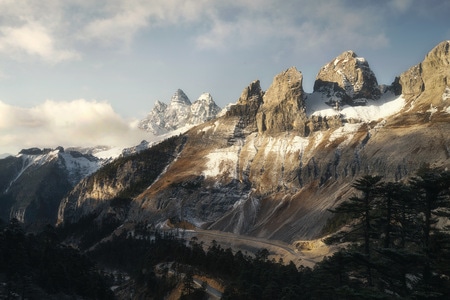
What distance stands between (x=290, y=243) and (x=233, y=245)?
20937 mm

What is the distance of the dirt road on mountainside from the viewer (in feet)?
436

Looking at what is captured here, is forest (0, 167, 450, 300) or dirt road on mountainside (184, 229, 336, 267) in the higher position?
forest (0, 167, 450, 300)

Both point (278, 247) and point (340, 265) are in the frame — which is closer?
point (340, 265)

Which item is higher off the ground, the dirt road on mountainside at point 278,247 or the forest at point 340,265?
the forest at point 340,265

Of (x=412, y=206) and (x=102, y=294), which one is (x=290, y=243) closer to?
(x=102, y=294)

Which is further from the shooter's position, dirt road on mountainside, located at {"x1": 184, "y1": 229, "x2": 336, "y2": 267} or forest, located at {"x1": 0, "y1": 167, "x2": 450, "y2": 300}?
dirt road on mountainside, located at {"x1": 184, "y1": 229, "x2": 336, "y2": 267}

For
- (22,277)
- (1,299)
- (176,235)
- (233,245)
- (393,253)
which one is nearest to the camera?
(393,253)

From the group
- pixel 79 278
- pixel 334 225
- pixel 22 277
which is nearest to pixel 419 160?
pixel 334 225

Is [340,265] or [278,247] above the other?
[340,265]

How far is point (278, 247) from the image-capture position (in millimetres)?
158500

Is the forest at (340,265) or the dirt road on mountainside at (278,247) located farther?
the dirt road on mountainside at (278,247)

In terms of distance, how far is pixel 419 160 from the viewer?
182m

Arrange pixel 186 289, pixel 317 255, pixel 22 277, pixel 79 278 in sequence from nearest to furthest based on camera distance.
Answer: pixel 22 277 → pixel 186 289 → pixel 79 278 → pixel 317 255

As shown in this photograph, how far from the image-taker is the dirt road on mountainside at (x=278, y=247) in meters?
133
